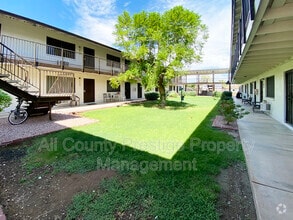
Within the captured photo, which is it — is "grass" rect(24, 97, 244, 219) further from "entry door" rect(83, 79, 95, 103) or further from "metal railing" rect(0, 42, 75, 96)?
"entry door" rect(83, 79, 95, 103)

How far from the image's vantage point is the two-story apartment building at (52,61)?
33.0 ft

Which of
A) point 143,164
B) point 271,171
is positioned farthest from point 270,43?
point 143,164

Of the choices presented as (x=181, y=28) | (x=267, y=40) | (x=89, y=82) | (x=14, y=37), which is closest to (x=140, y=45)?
(x=181, y=28)

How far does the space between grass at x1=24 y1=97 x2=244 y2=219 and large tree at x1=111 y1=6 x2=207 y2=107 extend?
7.32 m

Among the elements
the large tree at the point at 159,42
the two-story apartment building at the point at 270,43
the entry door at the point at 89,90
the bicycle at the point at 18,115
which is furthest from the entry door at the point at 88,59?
the two-story apartment building at the point at 270,43

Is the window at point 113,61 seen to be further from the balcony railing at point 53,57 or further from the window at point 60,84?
the window at point 60,84

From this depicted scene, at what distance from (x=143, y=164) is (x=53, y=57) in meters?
12.3

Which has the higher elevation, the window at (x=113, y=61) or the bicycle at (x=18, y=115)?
the window at (x=113, y=61)

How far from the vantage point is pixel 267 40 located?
4.33 m

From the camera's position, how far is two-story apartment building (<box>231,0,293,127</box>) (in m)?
2.96

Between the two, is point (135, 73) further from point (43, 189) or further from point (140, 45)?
point (43, 189)

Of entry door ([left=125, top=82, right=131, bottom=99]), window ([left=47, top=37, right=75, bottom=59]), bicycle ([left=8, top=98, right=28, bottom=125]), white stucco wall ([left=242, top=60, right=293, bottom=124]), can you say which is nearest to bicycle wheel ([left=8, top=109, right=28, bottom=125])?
bicycle ([left=8, top=98, right=28, bottom=125])

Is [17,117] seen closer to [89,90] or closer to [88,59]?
[89,90]

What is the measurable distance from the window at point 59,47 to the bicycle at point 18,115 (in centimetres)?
615
